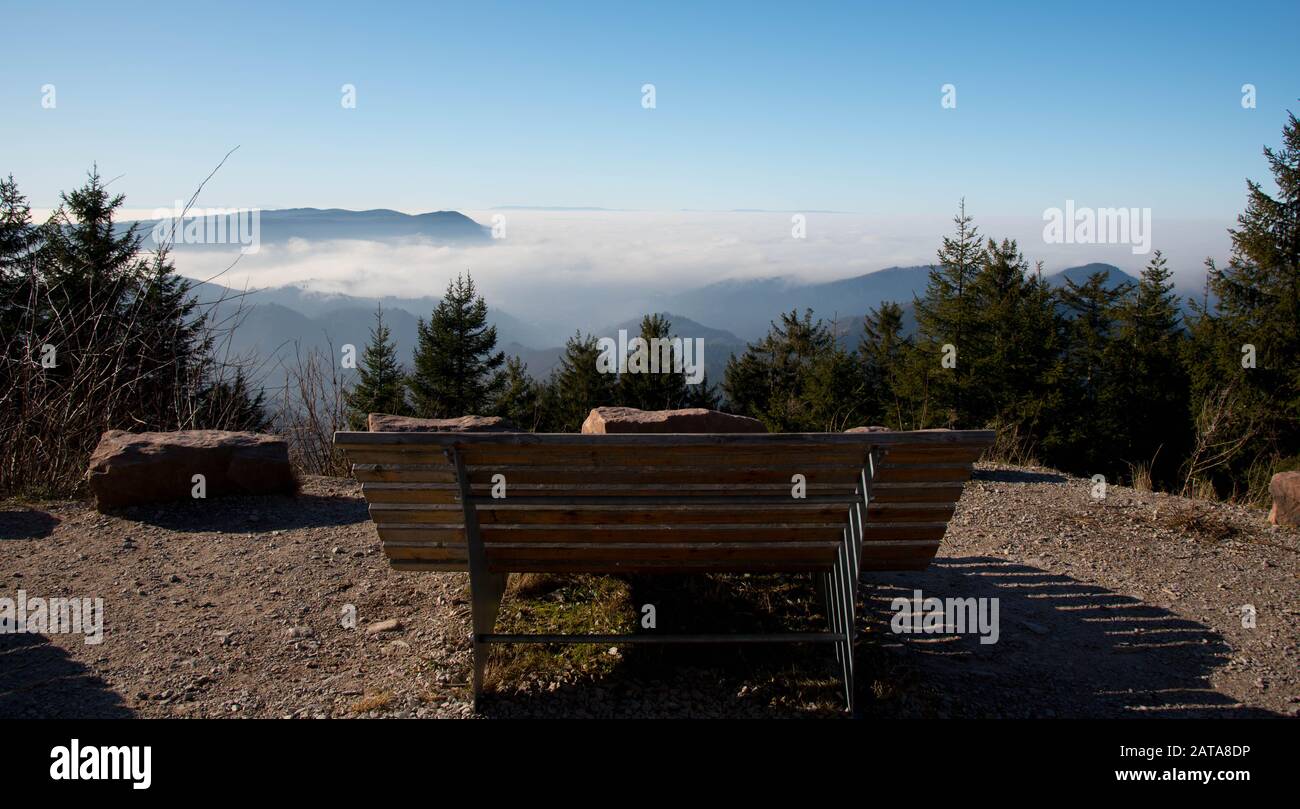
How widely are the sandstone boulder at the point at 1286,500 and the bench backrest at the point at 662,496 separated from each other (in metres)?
4.29

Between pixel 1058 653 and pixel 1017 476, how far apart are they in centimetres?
361

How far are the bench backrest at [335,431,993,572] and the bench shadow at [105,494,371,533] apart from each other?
2.69m

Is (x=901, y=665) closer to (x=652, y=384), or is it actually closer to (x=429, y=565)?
(x=429, y=565)

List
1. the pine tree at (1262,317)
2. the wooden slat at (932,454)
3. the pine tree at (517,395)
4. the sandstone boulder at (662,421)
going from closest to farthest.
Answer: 1. the wooden slat at (932,454)
2. the sandstone boulder at (662,421)
3. the pine tree at (1262,317)
4. the pine tree at (517,395)

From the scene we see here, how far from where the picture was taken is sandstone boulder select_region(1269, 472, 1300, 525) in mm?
5695

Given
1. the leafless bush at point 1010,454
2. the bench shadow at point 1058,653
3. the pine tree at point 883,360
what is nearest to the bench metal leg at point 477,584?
the bench shadow at point 1058,653

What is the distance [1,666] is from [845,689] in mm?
3459

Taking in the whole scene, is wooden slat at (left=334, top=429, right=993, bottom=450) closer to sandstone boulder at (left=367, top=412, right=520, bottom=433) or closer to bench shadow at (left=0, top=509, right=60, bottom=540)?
sandstone boulder at (left=367, top=412, right=520, bottom=433)

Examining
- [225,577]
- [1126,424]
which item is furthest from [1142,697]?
[1126,424]

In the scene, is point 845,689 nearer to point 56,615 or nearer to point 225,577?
point 225,577

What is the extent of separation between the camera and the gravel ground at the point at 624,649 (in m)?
3.12

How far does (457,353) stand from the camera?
42.7 m

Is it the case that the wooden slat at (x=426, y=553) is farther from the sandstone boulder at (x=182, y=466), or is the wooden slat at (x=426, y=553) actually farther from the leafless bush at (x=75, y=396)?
the leafless bush at (x=75, y=396)

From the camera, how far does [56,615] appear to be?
396 centimetres
